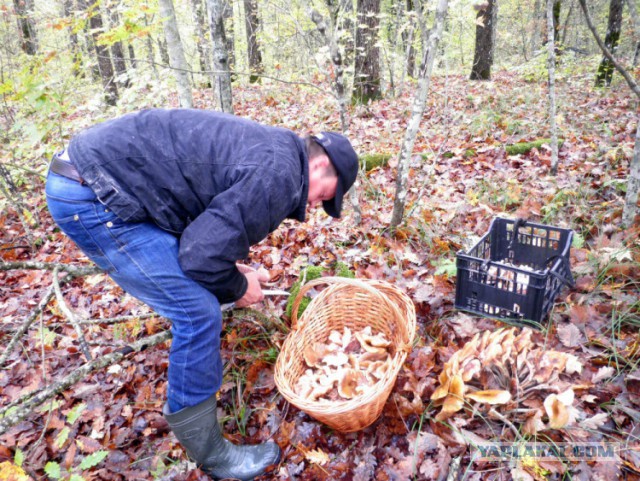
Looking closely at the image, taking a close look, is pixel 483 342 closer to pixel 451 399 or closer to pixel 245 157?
pixel 451 399

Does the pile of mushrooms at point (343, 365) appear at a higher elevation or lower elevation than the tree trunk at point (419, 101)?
lower

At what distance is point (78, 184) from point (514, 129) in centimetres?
640

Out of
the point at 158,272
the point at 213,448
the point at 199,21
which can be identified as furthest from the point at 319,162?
the point at 199,21

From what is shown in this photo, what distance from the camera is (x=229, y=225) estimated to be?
1.82 metres

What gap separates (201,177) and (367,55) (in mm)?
7839

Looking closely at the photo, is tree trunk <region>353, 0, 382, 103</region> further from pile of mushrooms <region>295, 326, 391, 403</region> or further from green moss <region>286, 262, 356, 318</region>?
pile of mushrooms <region>295, 326, 391, 403</region>

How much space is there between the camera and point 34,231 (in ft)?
17.9

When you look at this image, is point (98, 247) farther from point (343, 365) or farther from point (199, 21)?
point (199, 21)

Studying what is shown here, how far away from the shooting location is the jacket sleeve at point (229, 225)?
1815 millimetres

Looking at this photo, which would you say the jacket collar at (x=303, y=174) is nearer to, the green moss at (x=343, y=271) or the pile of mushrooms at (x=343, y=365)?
the pile of mushrooms at (x=343, y=365)

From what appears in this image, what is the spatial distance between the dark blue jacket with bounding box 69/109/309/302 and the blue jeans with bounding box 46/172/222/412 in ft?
0.23

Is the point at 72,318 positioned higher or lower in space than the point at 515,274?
higher

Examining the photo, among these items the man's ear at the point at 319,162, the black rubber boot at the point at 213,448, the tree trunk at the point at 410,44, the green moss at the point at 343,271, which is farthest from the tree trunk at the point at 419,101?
the tree trunk at the point at 410,44

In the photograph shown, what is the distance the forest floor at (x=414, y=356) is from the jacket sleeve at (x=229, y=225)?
109cm
